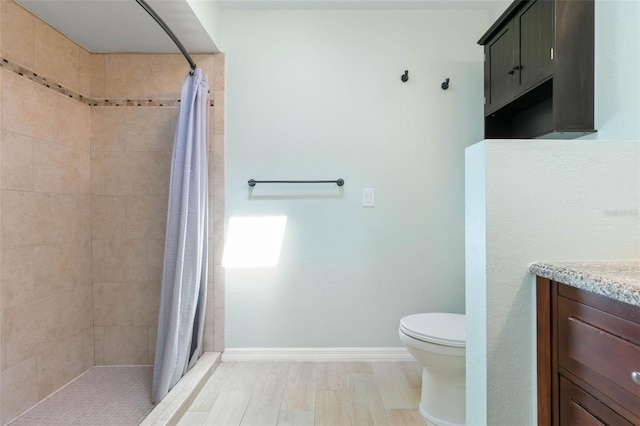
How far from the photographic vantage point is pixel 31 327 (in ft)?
5.86

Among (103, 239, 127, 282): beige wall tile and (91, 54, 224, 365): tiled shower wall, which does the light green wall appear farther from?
(103, 239, 127, 282): beige wall tile

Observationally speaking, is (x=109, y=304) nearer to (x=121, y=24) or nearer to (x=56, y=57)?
(x=56, y=57)

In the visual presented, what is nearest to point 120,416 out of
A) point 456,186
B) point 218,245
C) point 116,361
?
point 116,361

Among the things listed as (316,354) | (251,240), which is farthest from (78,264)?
(316,354)

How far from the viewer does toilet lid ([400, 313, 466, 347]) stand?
5.14 feet

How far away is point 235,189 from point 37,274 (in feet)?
3.65

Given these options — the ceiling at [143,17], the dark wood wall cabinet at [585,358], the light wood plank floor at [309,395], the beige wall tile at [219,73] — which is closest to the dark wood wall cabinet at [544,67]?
the ceiling at [143,17]

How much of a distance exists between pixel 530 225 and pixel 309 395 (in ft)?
4.57

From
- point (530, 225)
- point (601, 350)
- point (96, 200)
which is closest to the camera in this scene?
point (601, 350)

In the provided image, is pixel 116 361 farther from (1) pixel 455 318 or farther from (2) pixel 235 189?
(1) pixel 455 318

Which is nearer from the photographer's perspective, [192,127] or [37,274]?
[37,274]

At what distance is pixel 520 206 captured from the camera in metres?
1.05

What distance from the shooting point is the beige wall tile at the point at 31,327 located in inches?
65.9

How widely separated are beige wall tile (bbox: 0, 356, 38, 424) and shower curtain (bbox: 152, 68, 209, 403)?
57 centimetres
